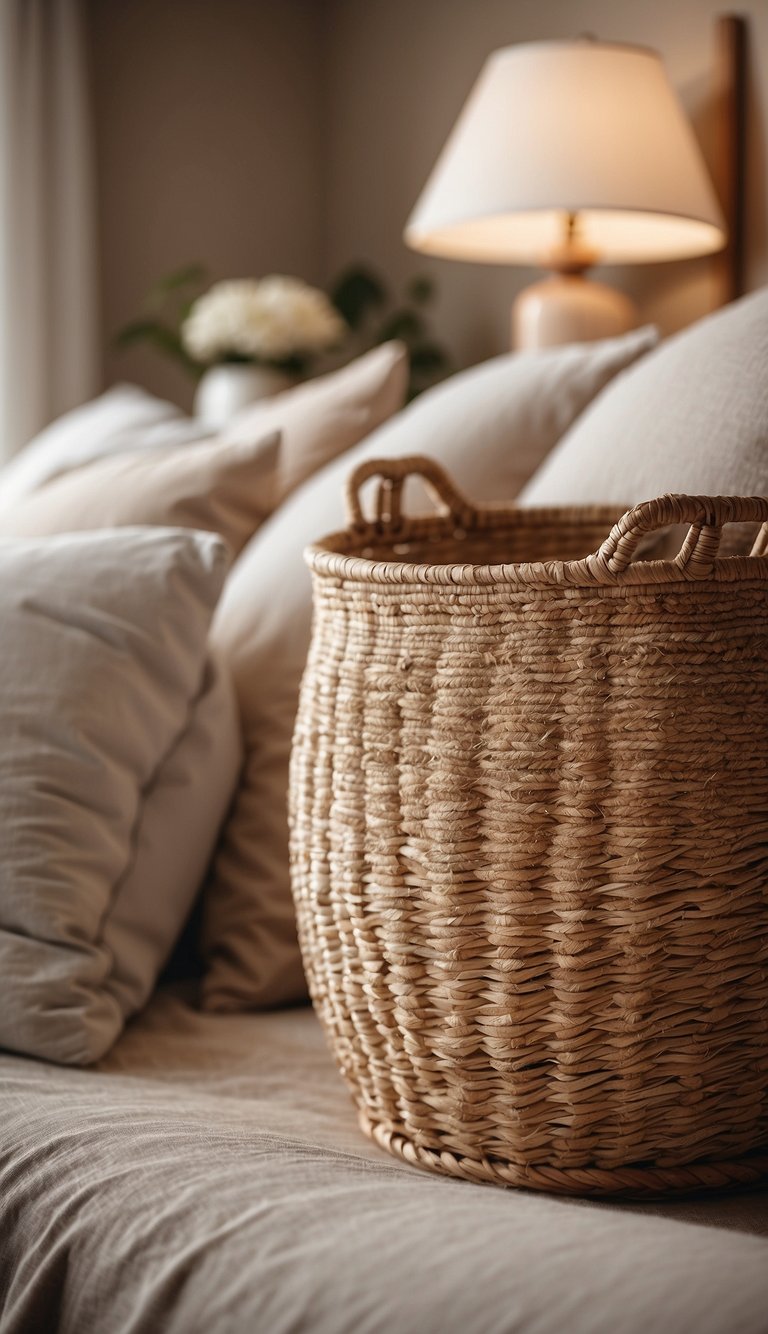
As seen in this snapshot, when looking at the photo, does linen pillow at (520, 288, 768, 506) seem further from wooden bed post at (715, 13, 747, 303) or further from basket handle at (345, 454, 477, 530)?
wooden bed post at (715, 13, 747, 303)

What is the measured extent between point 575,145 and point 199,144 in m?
1.75

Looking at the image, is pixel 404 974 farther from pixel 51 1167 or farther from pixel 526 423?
pixel 526 423

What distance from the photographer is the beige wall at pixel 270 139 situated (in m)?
Result: 2.67

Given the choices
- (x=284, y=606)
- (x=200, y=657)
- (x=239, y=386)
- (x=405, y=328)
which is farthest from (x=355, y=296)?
(x=200, y=657)

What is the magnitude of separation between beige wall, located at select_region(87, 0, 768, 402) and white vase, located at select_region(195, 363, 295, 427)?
0.49 meters

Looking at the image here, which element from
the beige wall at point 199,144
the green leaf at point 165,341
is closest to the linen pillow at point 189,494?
the green leaf at point 165,341

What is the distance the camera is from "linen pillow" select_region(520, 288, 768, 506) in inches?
29.0

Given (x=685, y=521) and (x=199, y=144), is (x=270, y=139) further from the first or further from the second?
(x=685, y=521)

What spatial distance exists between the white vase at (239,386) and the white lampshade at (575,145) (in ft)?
2.26

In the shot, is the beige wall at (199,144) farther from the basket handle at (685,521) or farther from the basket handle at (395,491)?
the basket handle at (685,521)

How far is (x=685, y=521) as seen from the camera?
1.83 feet

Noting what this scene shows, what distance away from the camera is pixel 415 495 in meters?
1.07

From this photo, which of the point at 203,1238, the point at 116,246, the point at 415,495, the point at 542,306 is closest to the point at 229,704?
the point at 415,495

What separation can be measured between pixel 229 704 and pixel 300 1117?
321 millimetres
